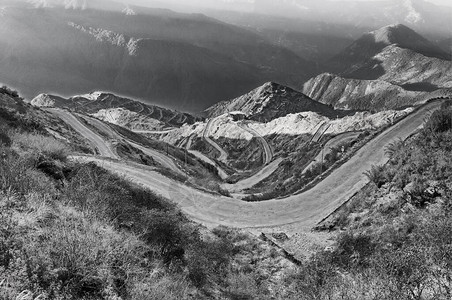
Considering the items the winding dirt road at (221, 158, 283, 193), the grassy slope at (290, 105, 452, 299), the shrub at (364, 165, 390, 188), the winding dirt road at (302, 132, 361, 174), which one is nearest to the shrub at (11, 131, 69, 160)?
the grassy slope at (290, 105, 452, 299)

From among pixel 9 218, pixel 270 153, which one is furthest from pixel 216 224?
pixel 270 153

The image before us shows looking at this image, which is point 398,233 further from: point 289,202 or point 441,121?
point 289,202

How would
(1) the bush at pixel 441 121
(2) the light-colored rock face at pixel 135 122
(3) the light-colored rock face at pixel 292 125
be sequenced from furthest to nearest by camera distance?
1. (2) the light-colored rock face at pixel 135 122
2. (3) the light-colored rock face at pixel 292 125
3. (1) the bush at pixel 441 121

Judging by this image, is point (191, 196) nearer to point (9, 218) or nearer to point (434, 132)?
point (434, 132)

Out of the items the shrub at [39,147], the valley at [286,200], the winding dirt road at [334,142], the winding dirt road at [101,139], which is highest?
the shrub at [39,147]

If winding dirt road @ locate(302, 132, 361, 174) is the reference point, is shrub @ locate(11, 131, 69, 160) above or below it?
above

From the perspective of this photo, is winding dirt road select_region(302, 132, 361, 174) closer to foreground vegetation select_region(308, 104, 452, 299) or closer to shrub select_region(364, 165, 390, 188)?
shrub select_region(364, 165, 390, 188)

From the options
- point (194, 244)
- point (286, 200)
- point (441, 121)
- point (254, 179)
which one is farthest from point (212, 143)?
point (194, 244)

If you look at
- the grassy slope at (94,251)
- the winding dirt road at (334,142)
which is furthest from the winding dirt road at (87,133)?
the grassy slope at (94,251)

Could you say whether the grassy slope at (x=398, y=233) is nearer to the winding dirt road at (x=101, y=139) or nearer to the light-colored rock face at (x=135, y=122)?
the winding dirt road at (x=101, y=139)
